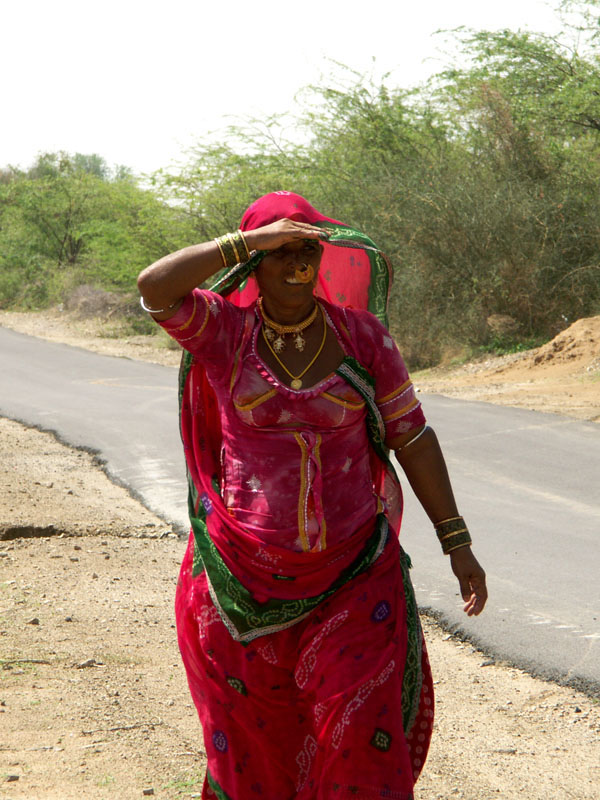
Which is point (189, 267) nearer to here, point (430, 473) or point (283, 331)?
point (283, 331)

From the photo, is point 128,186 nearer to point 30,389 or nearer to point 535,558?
point 30,389

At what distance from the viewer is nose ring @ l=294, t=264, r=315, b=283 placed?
2.55 metres

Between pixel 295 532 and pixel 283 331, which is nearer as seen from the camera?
pixel 295 532

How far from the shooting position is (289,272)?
8.39ft

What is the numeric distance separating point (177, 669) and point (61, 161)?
4391cm

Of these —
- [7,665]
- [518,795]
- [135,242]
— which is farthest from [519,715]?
[135,242]

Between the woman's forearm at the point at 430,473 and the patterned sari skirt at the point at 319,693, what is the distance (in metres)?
0.16

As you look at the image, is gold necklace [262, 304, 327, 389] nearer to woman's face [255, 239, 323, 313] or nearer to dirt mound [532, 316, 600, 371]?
woman's face [255, 239, 323, 313]

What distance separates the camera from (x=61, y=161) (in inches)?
1789

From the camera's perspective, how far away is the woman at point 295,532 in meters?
2.45

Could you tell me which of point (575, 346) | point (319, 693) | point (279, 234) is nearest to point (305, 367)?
point (279, 234)

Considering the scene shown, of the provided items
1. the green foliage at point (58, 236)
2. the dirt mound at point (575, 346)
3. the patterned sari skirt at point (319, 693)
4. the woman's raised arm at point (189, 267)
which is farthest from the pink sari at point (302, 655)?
the green foliage at point (58, 236)

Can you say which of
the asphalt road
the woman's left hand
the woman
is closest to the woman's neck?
the woman

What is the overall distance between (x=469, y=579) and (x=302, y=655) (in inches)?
19.2
